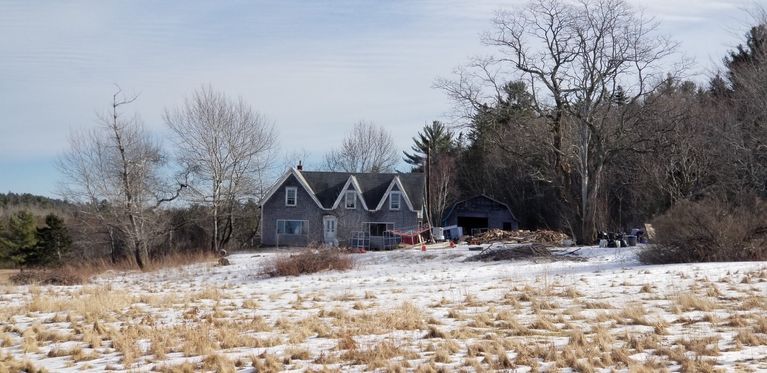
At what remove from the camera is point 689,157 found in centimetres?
3997

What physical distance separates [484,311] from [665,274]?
6840 millimetres

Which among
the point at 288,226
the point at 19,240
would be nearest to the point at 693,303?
the point at 288,226

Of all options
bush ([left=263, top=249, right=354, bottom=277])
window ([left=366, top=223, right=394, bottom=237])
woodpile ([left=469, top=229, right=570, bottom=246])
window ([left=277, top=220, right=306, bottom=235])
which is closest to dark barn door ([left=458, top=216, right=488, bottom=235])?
window ([left=366, top=223, right=394, bottom=237])

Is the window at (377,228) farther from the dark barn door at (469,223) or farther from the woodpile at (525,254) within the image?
the woodpile at (525,254)

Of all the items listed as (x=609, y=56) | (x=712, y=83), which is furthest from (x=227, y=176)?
(x=712, y=83)

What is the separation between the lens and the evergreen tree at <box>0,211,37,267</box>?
58.9m

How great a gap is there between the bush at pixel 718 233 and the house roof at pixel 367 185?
98.4 feet

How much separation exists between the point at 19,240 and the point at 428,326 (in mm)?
55923

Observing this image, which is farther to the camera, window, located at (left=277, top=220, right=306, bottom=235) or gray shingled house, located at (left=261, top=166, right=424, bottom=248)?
window, located at (left=277, top=220, right=306, bottom=235)

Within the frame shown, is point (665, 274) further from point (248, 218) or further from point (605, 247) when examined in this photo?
point (248, 218)

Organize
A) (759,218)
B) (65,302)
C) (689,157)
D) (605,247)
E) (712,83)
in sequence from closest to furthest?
(65,302) < (759,218) < (605,247) < (689,157) < (712,83)

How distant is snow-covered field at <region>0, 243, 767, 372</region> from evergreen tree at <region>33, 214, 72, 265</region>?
139 ft

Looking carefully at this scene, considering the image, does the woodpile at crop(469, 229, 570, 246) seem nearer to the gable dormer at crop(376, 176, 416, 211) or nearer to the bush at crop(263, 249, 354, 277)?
the gable dormer at crop(376, 176, 416, 211)

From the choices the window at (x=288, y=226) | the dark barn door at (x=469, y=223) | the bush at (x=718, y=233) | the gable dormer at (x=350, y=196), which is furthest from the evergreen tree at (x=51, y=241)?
the bush at (x=718, y=233)
